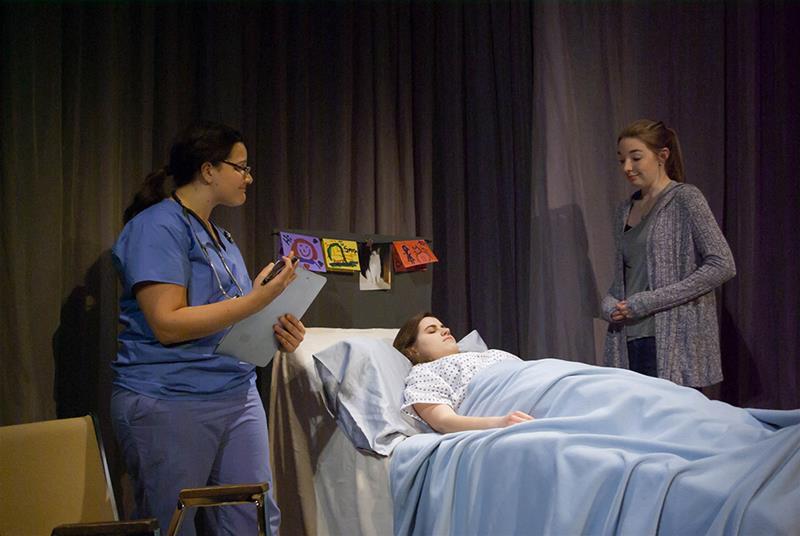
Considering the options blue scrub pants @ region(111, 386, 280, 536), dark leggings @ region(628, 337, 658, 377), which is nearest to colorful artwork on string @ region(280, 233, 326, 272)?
blue scrub pants @ region(111, 386, 280, 536)

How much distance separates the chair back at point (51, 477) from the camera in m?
1.95

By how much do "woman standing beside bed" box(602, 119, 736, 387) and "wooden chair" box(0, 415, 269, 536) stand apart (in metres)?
1.58

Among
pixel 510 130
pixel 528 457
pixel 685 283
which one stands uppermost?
pixel 510 130

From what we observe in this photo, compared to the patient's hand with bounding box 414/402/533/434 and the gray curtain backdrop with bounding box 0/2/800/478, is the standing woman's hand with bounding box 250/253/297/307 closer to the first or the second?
the patient's hand with bounding box 414/402/533/434

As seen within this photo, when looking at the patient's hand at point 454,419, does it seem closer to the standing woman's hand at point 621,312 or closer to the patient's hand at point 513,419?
the patient's hand at point 513,419

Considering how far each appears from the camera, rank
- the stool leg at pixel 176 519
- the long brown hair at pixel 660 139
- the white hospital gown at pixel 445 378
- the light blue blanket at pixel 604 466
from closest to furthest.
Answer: the light blue blanket at pixel 604 466
the stool leg at pixel 176 519
the white hospital gown at pixel 445 378
the long brown hair at pixel 660 139

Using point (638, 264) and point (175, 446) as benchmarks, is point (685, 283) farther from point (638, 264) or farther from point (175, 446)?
point (175, 446)

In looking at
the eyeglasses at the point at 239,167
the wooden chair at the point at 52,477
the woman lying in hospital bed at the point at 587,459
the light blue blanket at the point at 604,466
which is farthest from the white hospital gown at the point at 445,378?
the eyeglasses at the point at 239,167

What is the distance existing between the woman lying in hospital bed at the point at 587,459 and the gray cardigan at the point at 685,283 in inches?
25.6

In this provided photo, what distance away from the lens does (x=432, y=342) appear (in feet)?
8.97

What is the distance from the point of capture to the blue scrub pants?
1.96 metres

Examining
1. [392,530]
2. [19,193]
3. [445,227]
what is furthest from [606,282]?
[19,193]

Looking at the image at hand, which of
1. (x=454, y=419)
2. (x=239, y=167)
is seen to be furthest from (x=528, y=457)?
(x=239, y=167)

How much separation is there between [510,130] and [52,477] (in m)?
2.34
